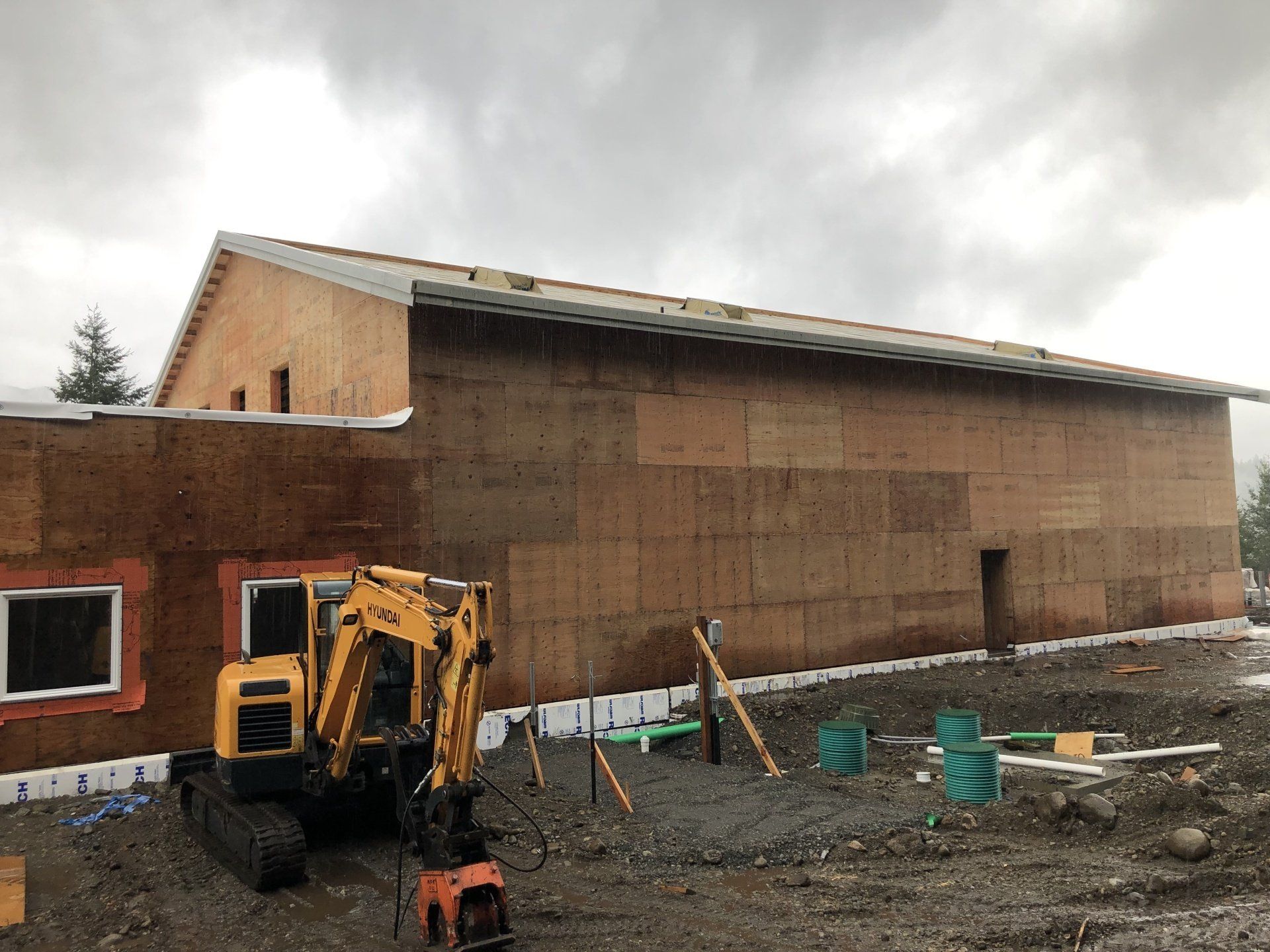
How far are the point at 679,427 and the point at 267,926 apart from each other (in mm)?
10494

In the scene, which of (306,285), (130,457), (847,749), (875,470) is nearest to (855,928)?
(847,749)

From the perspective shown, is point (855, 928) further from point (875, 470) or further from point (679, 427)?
point (875, 470)

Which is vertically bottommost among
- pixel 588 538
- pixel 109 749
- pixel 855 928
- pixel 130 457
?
pixel 855 928

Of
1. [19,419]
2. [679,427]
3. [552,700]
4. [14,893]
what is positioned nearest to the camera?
[14,893]

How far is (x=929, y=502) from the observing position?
1938 cm

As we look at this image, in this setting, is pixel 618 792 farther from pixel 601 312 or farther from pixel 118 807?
pixel 601 312

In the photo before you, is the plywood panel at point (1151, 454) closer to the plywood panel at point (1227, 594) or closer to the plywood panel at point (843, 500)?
the plywood panel at point (1227, 594)

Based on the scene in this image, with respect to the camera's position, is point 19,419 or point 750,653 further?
point 750,653

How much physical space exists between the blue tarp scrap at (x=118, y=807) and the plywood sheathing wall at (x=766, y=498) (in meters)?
4.66

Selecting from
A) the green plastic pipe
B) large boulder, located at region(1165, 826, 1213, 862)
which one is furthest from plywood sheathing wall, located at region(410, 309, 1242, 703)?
large boulder, located at region(1165, 826, 1213, 862)

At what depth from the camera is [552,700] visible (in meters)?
14.2

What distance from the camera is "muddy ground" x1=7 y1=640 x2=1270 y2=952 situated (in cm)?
694

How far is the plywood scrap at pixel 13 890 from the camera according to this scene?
7434 mm

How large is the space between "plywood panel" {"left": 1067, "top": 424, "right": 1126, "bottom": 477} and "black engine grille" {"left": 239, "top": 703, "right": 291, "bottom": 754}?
19.1 metres
